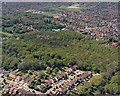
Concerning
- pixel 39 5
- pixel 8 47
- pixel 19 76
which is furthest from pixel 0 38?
pixel 39 5

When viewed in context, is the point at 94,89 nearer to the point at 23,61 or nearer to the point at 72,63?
the point at 72,63

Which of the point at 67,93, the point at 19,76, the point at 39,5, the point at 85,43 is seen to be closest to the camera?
the point at 67,93

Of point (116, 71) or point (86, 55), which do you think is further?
point (86, 55)

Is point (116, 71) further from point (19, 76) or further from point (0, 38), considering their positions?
point (0, 38)

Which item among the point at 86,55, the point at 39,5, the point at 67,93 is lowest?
the point at 67,93

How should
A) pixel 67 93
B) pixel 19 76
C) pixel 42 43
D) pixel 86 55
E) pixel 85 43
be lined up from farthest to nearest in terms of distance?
pixel 85 43 → pixel 42 43 → pixel 86 55 → pixel 19 76 → pixel 67 93

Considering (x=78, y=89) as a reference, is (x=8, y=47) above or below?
above

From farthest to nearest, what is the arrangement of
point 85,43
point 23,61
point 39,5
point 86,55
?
point 39,5
point 85,43
point 86,55
point 23,61

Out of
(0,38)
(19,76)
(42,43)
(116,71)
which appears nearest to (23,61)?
(19,76)

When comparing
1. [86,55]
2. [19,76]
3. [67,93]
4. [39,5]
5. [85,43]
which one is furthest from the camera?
[39,5]
